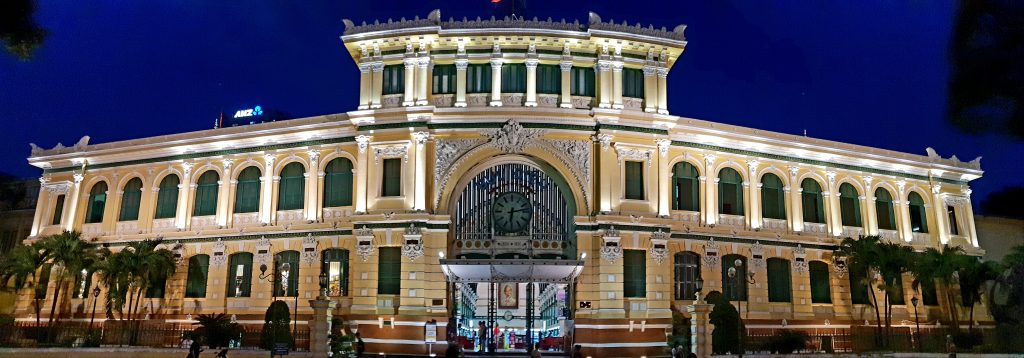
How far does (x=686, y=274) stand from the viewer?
4131cm

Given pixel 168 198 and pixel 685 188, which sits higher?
pixel 685 188

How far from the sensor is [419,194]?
38.6 metres

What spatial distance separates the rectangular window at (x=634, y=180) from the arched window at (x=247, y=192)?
19.1 metres

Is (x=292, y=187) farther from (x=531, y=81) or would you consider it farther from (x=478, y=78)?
(x=531, y=81)

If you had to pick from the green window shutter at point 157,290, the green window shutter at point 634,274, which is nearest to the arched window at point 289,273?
the green window shutter at point 157,290

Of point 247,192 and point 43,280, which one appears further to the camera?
point 43,280

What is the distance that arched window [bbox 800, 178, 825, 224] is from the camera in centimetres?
4572

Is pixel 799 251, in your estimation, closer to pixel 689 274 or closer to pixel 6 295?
→ pixel 689 274

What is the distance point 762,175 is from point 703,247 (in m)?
5.95

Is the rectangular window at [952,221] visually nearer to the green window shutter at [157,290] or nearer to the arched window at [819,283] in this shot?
the arched window at [819,283]

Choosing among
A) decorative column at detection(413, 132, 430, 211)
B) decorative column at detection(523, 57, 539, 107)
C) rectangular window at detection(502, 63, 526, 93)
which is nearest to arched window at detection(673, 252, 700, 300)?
decorative column at detection(523, 57, 539, 107)

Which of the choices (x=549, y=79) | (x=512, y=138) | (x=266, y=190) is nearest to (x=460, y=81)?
(x=512, y=138)

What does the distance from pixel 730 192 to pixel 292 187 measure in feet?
74.1

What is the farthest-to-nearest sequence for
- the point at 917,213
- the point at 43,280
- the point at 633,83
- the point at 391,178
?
1. the point at 917,213
2. the point at 43,280
3. the point at 633,83
4. the point at 391,178
